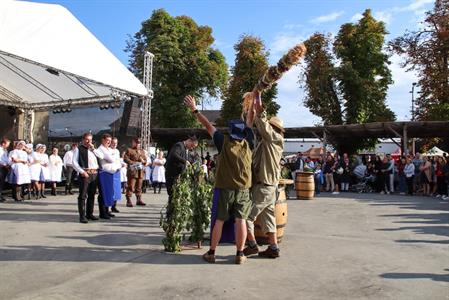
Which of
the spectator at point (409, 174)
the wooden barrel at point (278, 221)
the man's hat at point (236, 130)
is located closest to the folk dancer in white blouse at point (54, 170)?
the wooden barrel at point (278, 221)

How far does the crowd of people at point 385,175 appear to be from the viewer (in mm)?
17547

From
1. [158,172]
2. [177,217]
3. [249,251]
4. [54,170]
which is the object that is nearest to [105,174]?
[177,217]

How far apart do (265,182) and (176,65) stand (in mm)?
30800

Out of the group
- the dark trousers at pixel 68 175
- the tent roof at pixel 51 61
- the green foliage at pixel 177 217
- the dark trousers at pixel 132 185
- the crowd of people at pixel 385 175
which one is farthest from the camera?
the crowd of people at pixel 385 175

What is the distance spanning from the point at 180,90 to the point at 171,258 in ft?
102

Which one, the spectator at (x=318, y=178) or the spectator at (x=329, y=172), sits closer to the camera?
the spectator at (x=318, y=178)

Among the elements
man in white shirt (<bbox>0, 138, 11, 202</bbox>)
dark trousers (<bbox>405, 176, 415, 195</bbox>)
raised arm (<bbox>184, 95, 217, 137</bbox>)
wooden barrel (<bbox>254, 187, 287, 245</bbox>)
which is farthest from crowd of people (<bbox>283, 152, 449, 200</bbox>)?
raised arm (<bbox>184, 95, 217, 137</bbox>)

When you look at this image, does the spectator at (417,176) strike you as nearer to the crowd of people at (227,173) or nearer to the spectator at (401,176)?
the crowd of people at (227,173)

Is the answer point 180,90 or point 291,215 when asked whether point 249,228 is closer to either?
point 291,215

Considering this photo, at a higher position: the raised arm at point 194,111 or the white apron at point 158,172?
the raised arm at point 194,111

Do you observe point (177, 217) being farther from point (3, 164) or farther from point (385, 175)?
point (385, 175)

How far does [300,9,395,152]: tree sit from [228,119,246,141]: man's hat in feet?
97.3

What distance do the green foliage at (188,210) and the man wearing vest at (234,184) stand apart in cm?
71

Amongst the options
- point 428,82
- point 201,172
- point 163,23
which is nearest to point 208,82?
point 163,23
